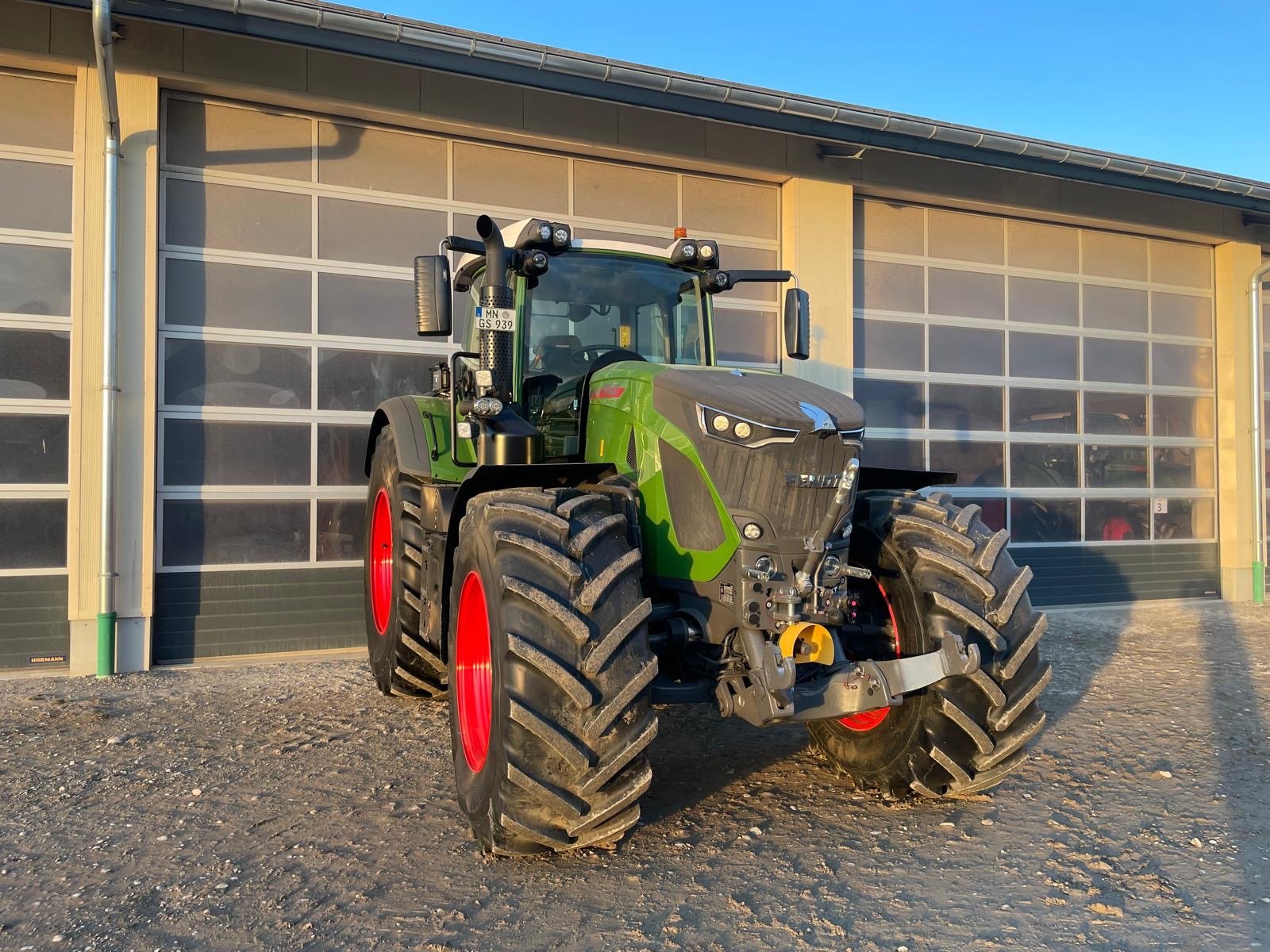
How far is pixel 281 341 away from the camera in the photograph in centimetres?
742

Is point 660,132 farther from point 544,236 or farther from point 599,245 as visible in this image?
point 544,236

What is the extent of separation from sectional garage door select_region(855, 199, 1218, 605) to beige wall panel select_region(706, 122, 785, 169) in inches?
47.0

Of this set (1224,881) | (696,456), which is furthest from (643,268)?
(1224,881)

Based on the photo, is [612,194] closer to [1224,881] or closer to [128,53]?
[128,53]

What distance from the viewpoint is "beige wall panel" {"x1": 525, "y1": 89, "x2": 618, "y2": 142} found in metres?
7.93

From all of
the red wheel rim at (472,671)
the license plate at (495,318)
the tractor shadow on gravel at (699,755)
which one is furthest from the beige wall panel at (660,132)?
the red wheel rim at (472,671)

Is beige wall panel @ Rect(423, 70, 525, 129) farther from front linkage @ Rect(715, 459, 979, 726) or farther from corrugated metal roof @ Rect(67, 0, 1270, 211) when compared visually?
front linkage @ Rect(715, 459, 979, 726)

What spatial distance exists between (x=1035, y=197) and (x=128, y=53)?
868 cm

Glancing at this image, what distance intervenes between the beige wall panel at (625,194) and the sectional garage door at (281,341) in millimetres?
656

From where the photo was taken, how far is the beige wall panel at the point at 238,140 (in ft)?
23.4

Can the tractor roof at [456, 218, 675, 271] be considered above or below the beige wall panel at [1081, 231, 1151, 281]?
below

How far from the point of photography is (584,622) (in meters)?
3.13

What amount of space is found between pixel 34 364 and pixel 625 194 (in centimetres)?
498

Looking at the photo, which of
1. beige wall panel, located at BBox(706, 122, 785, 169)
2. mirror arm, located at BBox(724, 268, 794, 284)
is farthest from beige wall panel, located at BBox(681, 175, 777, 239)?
mirror arm, located at BBox(724, 268, 794, 284)
